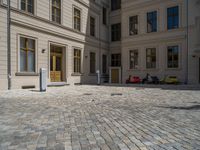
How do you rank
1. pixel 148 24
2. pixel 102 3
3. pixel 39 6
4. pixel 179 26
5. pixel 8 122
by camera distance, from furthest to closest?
pixel 102 3 → pixel 148 24 → pixel 179 26 → pixel 39 6 → pixel 8 122

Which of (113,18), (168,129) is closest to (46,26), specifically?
(113,18)

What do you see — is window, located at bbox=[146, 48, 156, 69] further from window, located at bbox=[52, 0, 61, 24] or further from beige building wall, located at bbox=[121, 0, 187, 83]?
window, located at bbox=[52, 0, 61, 24]

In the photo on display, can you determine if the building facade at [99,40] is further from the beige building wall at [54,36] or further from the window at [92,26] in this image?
the window at [92,26]

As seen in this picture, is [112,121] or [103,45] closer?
[112,121]

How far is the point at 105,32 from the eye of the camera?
28.4m

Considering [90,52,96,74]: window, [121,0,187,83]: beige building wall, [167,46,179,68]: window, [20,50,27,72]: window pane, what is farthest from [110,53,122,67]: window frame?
[20,50,27,72]: window pane

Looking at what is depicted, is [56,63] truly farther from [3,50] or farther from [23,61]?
[3,50]

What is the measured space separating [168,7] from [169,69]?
681 centimetres

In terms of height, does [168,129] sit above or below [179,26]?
below

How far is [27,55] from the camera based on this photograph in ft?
53.4

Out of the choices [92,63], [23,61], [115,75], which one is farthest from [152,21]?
[23,61]

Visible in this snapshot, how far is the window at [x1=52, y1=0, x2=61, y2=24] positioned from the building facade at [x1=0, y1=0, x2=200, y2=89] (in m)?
0.09

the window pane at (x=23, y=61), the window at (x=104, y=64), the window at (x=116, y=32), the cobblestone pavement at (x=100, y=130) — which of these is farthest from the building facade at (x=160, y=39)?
the cobblestone pavement at (x=100, y=130)

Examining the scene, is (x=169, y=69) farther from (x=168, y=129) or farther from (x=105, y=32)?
(x=168, y=129)
